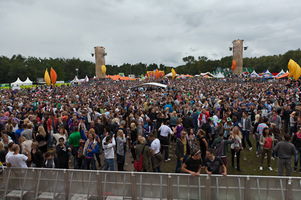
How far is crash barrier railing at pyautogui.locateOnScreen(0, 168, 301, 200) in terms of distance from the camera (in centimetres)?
380

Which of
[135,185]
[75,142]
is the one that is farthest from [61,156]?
[135,185]

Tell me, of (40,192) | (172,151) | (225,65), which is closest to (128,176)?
(40,192)

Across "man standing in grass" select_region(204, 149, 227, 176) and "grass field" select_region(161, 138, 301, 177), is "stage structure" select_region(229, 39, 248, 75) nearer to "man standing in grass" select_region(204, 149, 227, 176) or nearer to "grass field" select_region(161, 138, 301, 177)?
"grass field" select_region(161, 138, 301, 177)

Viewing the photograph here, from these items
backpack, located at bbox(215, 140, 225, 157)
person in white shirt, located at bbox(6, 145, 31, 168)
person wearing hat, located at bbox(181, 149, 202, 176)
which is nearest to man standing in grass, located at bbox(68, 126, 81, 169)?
person in white shirt, located at bbox(6, 145, 31, 168)

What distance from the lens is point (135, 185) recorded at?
4.16 meters

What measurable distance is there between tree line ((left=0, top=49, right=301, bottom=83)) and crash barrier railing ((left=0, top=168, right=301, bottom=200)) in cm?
6945

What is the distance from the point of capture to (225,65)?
90875 millimetres

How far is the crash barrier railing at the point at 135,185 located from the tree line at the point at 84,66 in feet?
228

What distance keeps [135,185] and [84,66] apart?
296ft

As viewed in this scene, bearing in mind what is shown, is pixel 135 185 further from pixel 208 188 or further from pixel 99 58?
pixel 99 58

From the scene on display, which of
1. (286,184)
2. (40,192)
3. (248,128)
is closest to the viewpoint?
(286,184)

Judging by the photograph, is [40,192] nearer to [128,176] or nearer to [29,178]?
[29,178]

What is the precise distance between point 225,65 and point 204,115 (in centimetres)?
9009

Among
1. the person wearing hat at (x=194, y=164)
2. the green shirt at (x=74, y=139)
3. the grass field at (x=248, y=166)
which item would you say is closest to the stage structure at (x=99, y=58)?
the grass field at (x=248, y=166)
